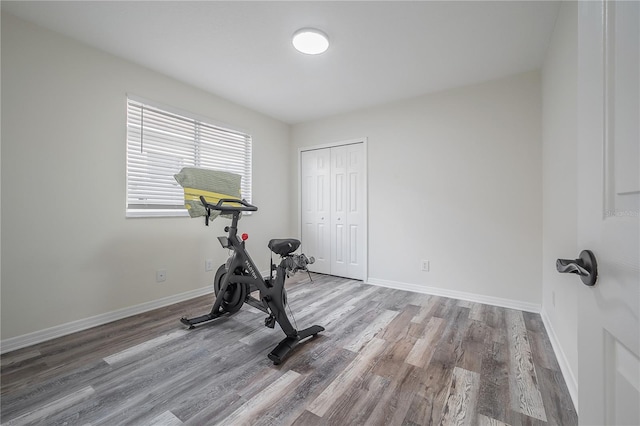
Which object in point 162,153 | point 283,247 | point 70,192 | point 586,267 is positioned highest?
point 162,153

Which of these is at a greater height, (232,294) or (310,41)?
(310,41)

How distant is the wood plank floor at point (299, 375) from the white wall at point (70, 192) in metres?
0.37

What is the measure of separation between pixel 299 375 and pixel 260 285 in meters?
0.72

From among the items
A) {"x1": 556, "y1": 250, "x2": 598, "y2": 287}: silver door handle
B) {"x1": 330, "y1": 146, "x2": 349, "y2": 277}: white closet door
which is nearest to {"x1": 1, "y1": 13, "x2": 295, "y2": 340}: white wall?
{"x1": 330, "y1": 146, "x2": 349, "y2": 277}: white closet door

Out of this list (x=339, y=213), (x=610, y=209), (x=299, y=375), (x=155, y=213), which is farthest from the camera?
(x=339, y=213)

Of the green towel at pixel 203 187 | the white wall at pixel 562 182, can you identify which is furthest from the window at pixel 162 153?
the white wall at pixel 562 182

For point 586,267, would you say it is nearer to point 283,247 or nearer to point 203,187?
point 283,247

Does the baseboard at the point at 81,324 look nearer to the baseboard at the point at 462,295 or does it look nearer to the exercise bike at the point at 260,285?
the exercise bike at the point at 260,285

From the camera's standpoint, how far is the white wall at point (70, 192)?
6.40 feet

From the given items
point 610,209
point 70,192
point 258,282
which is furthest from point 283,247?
point 70,192

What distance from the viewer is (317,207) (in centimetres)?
422

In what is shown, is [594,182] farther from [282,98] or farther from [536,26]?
[282,98]

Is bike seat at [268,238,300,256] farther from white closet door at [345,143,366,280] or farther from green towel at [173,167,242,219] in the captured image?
white closet door at [345,143,366,280]

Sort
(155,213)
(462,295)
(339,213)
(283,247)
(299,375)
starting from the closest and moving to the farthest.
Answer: (299,375) < (283,247) < (155,213) < (462,295) < (339,213)
